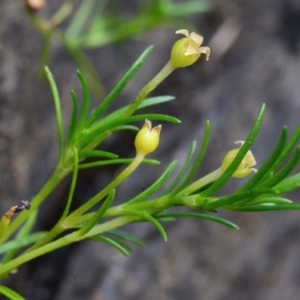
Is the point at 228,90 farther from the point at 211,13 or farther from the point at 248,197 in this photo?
the point at 248,197

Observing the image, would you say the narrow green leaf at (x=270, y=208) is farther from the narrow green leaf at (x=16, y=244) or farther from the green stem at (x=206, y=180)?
the narrow green leaf at (x=16, y=244)

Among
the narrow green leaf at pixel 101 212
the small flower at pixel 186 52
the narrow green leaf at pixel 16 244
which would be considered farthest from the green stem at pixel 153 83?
the narrow green leaf at pixel 16 244

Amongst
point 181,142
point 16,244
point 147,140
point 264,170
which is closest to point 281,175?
point 264,170

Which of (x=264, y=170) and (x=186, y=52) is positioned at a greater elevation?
(x=186, y=52)

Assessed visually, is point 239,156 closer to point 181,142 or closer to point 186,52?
point 186,52

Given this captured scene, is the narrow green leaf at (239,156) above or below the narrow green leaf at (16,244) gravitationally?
above

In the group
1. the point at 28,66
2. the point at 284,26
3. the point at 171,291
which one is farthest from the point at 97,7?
the point at 171,291

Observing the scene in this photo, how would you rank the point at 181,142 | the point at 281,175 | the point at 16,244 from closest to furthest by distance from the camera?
the point at 281,175
the point at 16,244
the point at 181,142

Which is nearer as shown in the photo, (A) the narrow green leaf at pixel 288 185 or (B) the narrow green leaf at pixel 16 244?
(A) the narrow green leaf at pixel 288 185

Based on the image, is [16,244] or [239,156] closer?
[239,156]
